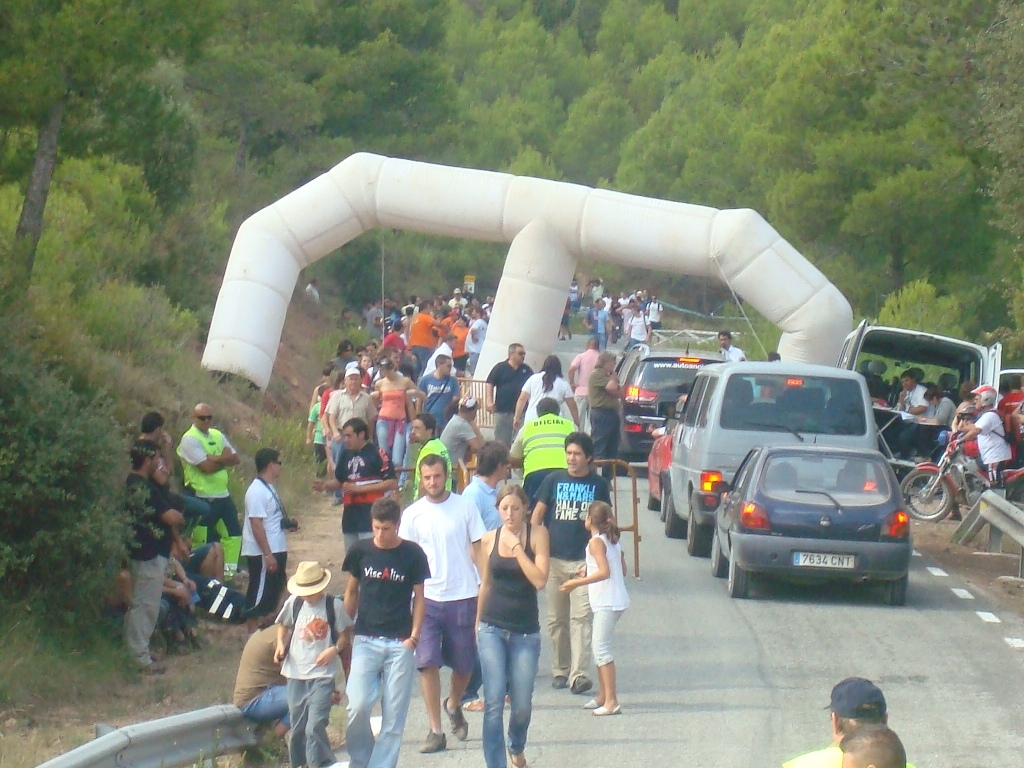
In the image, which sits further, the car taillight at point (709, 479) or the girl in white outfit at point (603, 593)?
the car taillight at point (709, 479)

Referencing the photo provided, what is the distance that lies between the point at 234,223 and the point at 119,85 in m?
18.3

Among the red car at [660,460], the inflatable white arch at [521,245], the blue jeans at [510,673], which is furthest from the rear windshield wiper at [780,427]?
the inflatable white arch at [521,245]

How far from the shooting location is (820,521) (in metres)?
12.6

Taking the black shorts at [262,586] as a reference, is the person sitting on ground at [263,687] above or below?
below

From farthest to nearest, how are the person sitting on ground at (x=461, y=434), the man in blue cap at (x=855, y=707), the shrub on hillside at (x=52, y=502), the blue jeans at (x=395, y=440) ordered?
the blue jeans at (x=395, y=440) < the person sitting on ground at (x=461, y=434) < the shrub on hillside at (x=52, y=502) < the man in blue cap at (x=855, y=707)

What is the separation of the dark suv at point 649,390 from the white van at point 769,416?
235 inches

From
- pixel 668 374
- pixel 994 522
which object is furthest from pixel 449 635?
pixel 668 374

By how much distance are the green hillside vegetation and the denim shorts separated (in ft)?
11.9

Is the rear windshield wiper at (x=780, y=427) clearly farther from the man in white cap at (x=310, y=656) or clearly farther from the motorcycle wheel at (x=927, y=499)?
the man in white cap at (x=310, y=656)

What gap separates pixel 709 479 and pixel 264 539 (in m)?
4.89

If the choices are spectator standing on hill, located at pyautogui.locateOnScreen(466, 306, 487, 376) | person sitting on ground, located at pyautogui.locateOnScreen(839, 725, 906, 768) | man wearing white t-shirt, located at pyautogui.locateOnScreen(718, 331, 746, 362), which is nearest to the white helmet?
man wearing white t-shirt, located at pyautogui.locateOnScreen(718, 331, 746, 362)

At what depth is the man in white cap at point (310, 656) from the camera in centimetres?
797

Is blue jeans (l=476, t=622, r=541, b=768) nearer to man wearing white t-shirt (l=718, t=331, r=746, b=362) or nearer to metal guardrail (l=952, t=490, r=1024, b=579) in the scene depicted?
Result: metal guardrail (l=952, t=490, r=1024, b=579)

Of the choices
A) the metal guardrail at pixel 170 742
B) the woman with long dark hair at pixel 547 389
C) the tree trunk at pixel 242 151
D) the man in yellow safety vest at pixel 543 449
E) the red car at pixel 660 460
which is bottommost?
the metal guardrail at pixel 170 742
